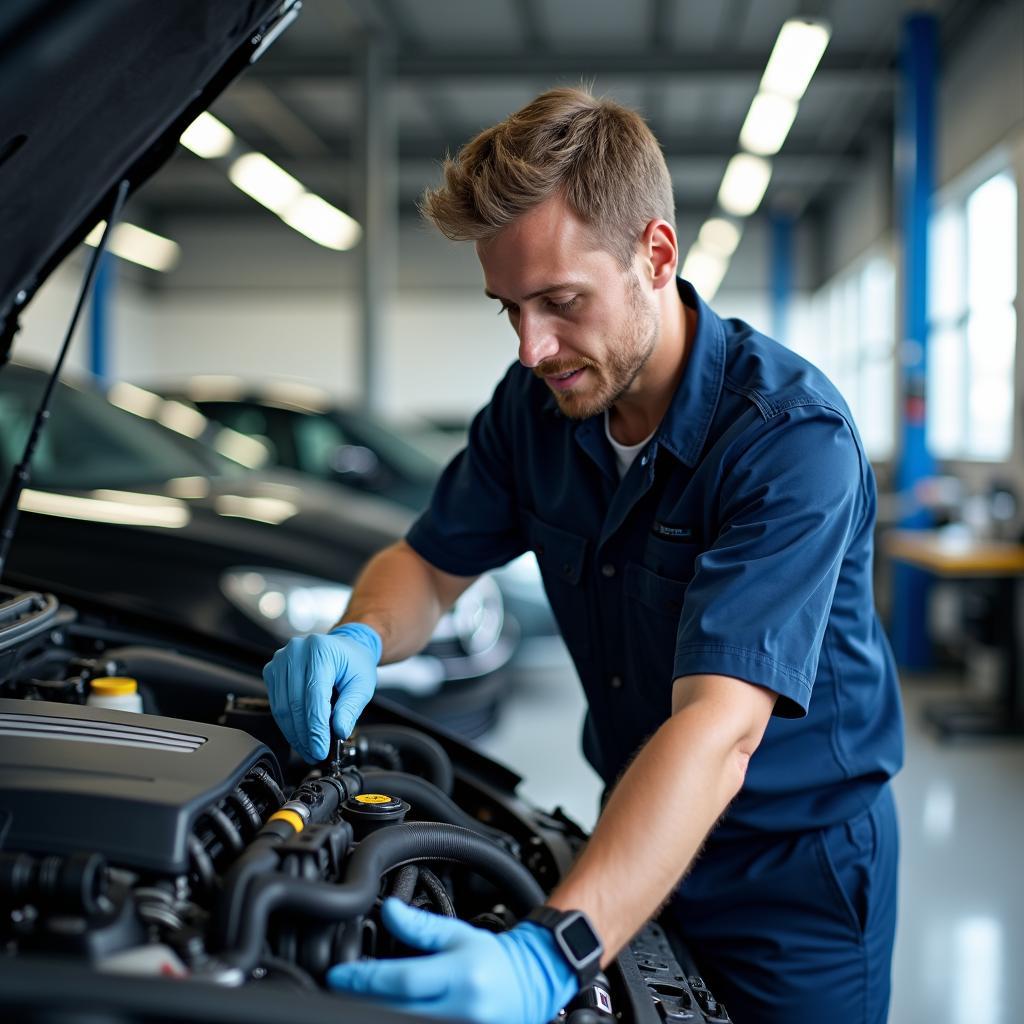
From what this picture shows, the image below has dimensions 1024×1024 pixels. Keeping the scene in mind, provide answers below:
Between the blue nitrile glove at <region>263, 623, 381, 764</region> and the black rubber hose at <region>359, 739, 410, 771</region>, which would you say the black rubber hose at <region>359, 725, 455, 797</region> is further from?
the blue nitrile glove at <region>263, 623, 381, 764</region>

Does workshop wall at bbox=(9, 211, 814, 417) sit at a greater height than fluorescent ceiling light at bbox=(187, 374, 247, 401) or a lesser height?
greater

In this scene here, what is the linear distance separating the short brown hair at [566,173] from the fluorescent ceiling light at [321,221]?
9880 mm

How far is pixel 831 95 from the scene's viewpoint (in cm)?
968

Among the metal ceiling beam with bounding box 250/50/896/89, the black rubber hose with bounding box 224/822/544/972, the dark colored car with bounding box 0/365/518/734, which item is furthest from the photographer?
the metal ceiling beam with bounding box 250/50/896/89

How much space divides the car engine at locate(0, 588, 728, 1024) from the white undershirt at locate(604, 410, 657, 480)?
49 cm

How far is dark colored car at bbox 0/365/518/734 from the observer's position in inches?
107

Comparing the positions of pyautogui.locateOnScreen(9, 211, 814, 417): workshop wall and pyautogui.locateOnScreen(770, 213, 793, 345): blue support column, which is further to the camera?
pyautogui.locateOnScreen(9, 211, 814, 417): workshop wall

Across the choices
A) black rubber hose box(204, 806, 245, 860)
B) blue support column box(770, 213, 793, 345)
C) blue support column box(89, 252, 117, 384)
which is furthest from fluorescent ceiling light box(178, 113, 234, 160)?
blue support column box(770, 213, 793, 345)

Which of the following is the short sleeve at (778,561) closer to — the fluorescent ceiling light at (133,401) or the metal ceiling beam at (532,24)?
the fluorescent ceiling light at (133,401)

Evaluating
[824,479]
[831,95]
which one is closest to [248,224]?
[831,95]

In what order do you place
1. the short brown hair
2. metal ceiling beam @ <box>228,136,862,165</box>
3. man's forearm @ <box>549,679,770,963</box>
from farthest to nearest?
metal ceiling beam @ <box>228,136,862,165</box> < the short brown hair < man's forearm @ <box>549,679,770,963</box>

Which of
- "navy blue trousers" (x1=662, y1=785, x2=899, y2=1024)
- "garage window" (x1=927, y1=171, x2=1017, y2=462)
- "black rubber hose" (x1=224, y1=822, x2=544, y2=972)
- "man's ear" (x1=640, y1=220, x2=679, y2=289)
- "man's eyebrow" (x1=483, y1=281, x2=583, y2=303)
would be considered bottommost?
"navy blue trousers" (x1=662, y1=785, x2=899, y2=1024)

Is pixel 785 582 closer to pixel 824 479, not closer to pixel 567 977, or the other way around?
pixel 824 479

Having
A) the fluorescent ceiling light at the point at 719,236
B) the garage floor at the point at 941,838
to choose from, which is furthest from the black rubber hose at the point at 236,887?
the fluorescent ceiling light at the point at 719,236
